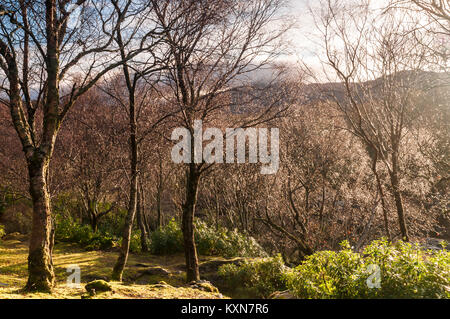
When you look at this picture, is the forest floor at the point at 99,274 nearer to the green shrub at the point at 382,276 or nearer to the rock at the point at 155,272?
the rock at the point at 155,272

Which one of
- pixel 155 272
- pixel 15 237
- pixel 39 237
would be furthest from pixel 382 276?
pixel 15 237

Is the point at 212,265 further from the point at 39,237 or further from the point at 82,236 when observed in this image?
the point at 82,236

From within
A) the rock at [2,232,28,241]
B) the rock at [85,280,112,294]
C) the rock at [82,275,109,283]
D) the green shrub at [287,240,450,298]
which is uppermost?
the green shrub at [287,240,450,298]

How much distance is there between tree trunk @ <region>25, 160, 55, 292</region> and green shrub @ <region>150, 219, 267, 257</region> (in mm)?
8443

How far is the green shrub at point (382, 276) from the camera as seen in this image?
3594mm

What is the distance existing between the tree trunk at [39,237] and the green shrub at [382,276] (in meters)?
3.72

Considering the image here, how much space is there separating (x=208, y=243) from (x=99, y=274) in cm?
460

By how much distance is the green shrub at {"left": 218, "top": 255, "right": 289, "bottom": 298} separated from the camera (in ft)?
27.3

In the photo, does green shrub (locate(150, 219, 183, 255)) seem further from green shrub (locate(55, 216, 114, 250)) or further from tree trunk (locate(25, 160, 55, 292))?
tree trunk (locate(25, 160, 55, 292))

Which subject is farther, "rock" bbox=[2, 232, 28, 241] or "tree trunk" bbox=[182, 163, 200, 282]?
"rock" bbox=[2, 232, 28, 241]

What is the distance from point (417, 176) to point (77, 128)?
17.0 meters

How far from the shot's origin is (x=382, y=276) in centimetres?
384

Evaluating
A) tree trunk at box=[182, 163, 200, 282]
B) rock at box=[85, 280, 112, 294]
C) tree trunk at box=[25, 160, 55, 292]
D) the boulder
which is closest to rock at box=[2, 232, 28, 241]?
→ the boulder
